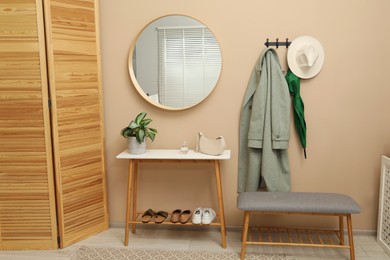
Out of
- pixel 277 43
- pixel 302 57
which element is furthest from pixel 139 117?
pixel 302 57

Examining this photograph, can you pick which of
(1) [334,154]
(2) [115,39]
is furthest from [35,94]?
(1) [334,154]

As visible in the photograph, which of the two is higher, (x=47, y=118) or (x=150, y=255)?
(x=47, y=118)

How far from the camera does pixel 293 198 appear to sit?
8.38 ft

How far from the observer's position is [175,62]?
2.95 metres

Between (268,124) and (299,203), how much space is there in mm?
622

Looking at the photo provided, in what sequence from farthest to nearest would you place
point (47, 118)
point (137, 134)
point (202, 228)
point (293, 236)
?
point (202, 228)
point (293, 236)
point (137, 134)
point (47, 118)

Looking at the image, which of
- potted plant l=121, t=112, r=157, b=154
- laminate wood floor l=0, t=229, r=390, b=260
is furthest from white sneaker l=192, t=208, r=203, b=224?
potted plant l=121, t=112, r=157, b=154

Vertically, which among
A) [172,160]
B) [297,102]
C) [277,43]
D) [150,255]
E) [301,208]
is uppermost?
[277,43]

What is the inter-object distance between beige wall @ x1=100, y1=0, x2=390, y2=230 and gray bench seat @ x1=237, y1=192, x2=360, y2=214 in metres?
0.42

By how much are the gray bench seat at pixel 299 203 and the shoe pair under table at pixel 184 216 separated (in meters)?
0.34

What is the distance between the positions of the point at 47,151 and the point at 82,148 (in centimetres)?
26

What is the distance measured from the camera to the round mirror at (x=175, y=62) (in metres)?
2.90

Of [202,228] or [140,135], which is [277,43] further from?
[202,228]

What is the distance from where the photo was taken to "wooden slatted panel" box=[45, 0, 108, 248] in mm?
2680
